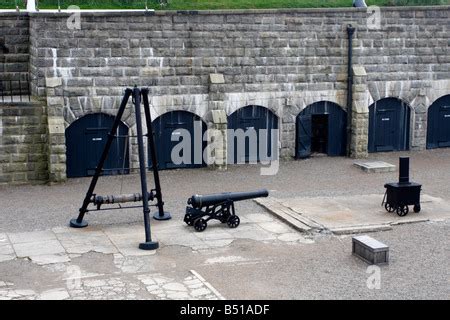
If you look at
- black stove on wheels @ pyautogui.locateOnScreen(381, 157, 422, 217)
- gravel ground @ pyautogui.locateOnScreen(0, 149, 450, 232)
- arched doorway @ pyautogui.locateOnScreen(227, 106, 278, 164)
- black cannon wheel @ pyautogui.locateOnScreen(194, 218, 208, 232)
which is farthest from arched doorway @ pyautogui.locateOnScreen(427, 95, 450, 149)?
black cannon wheel @ pyautogui.locateOnScreen(194, 218, 208, 232)

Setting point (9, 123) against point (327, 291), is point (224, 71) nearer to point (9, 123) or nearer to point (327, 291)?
point (9, 123)

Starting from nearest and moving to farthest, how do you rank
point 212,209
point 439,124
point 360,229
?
point 360,229 → point 212,209 → point 439,124

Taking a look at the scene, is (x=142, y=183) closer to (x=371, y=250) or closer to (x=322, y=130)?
(x=371, y=250)

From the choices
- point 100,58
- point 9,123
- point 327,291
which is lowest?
point 327,291

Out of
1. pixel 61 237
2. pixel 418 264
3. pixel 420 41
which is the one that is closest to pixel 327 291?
pixel 418 264

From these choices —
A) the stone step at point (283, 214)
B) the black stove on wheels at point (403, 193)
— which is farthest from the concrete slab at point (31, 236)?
the black stove on wheels at point (403, 193)

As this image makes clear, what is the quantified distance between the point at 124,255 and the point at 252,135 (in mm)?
10381

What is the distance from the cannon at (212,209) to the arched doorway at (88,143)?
607 cm

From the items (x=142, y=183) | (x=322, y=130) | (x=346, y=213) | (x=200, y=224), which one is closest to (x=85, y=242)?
(x=142, y=183)

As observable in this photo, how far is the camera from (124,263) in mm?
16484

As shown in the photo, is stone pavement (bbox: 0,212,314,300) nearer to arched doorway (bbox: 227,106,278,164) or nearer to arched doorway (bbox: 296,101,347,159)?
arched doorway (bbox: 227,106,278,164)

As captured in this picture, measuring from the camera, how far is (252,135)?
26.6 m

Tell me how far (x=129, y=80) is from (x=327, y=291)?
11989 millimetres

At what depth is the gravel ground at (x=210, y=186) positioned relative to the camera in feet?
66.4
